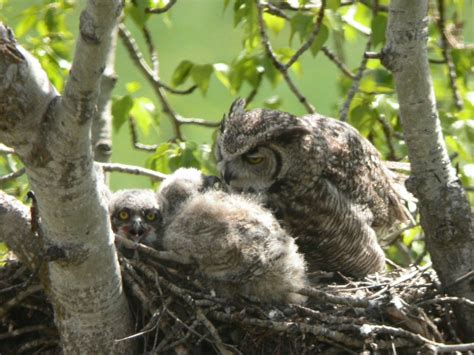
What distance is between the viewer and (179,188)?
3.80 meters

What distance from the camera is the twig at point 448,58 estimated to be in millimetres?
4766

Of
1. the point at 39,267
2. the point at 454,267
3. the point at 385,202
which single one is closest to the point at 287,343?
the point at 454,267

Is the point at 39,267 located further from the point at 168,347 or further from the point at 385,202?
the point at 385,202

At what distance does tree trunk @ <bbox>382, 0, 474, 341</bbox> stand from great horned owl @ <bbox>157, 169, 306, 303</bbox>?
507 mm

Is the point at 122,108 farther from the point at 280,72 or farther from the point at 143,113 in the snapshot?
the point at 280,72

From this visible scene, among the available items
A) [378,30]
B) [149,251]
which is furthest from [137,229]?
[378,30]

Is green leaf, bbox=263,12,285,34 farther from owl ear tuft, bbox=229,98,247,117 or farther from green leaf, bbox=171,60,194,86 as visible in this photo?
owl ear tuft, bbox=229,98,247,117

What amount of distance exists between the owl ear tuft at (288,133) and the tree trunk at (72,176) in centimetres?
119

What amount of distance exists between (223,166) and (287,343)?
3.26 feet

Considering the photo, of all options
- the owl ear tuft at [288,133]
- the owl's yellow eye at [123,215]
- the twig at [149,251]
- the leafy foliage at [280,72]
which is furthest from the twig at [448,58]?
the twig at [149,251]

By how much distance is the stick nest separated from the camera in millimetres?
3188

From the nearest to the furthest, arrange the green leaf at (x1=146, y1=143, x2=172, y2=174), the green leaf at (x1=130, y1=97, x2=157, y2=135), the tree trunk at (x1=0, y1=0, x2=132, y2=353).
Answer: the tree trunk at (x1=0, y1=0, x2=132, y2=353) < the green leaf at (x1=146, y1=143, x2=172, y2=174) < the green leaf at (x1=130, y1=97, x2=157, y2=135)

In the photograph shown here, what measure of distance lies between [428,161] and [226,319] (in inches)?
33.6

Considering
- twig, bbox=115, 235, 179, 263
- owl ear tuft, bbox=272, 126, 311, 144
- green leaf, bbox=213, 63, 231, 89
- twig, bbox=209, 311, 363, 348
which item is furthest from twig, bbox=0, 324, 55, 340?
green leaf, bbox=213, 63, 231, 89
